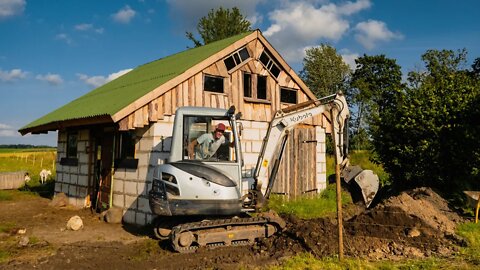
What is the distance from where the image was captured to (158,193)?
325 inches

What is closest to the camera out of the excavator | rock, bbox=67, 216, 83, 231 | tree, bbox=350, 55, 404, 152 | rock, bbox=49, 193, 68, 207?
the excavator

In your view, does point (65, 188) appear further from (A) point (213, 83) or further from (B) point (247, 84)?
(B) point (247, 84)

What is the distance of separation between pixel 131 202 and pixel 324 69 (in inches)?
1464

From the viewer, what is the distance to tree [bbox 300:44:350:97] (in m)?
44.9

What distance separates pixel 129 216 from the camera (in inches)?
446

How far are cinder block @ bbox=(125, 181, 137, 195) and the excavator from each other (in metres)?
2.47

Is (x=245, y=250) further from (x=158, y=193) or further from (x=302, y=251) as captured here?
(x=158, y=193)

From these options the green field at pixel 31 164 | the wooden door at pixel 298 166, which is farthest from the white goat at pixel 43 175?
the wooden door at pixel 298 166

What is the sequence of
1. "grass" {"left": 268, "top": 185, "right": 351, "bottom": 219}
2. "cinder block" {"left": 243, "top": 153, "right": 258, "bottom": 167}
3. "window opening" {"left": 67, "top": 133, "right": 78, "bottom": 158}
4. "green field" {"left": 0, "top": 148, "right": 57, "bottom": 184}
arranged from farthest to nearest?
1. "green field" {"left": 0, "top": 148, "right": 57, "bottom": 184}
2. "window opening" {"left": 67, "top": 133, "right": 78, "bottom": 158}
3. "cinder block" {"left": 243, "top": 153, "right": 258, "bottom": 167}
4. "grass" {"left": 268, "top": 185, "right": 351, "bottom": 219}

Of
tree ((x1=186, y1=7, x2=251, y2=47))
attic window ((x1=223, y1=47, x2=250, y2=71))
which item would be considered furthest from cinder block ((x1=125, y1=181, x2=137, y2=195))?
tree ((x1=186, y1=7, x2=251, y2=47))

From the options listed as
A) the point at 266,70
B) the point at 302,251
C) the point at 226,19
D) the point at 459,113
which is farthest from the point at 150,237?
the point at 226,19

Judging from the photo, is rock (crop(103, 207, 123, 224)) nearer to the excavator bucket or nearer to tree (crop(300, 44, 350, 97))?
the excavator bucket

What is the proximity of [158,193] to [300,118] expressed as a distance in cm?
365

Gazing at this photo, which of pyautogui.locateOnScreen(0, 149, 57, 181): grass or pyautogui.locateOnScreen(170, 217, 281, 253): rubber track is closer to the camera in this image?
pyautogui.locateOnScreen(170, 217, 281, 253): rubber track
